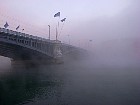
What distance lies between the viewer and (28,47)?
73312 millimetres

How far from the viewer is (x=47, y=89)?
43.5 metres

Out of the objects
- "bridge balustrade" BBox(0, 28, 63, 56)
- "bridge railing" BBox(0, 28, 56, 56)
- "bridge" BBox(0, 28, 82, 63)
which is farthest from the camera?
"bridge" BBox(0, 28, 82, 63)

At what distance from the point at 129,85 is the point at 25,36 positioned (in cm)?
4010

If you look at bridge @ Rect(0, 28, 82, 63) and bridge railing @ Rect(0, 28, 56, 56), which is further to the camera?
bridge @ Rect(0, 28, 82, 63)

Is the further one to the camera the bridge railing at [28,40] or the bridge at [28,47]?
the bridge at [28,47]

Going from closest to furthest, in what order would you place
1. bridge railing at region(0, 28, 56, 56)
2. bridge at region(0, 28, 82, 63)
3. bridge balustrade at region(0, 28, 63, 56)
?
bridge railing at region(0, 28, 56, 56) → bridge balustrade at region(0, 28, 63, 56) → bridge at region(0, 28, 82, 63)

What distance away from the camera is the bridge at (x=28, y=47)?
6675cm

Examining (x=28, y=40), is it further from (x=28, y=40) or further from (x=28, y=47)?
(x=28, y=47)

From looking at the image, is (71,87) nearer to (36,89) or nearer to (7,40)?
(36,89)

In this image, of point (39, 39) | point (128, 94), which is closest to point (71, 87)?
point (128, 94)

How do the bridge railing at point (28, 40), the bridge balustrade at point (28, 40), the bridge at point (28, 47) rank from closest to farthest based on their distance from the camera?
the bridge railing at point (28, 40) < the bridge balustrade at point (28, 40) < the bridge at point (28, 47)

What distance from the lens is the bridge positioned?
6675cm

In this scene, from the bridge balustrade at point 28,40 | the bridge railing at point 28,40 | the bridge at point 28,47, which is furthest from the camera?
the bridge at point 28,47

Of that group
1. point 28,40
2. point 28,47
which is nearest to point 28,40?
point 28,40
